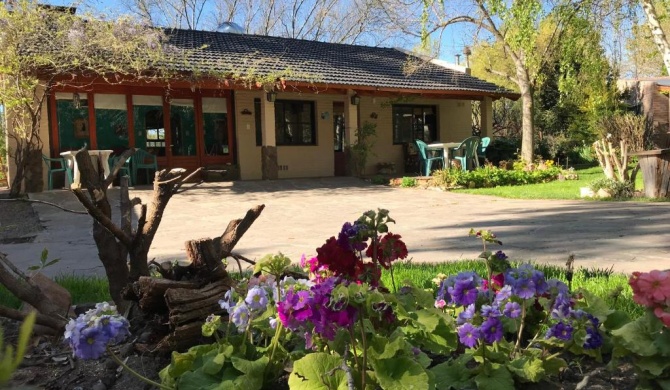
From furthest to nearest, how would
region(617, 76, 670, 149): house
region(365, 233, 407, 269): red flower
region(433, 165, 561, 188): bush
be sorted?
region(617, 76, 670, 149): house, region(433, 165, 561, 188): bush, region(365, 233, 407, 269): red flower

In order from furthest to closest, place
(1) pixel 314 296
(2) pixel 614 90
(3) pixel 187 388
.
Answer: (2) pixel 614 90 → (3) pixel 187 388 → (1) pixel 314 296

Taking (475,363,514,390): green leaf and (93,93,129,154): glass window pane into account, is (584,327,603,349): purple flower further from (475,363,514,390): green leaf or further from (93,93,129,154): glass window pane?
(93,93,129,154): glass window pane

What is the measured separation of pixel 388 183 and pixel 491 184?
2770 mm

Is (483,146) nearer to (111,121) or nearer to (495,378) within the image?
(111,121)

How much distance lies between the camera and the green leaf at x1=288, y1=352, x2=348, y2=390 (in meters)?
1.52

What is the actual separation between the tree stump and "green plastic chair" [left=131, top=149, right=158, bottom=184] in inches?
434

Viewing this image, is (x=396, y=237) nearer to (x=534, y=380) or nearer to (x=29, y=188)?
(x=534, y=380)

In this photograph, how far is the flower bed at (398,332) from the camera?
149cm

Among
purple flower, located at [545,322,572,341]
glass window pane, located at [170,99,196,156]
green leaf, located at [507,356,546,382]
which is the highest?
glass window pane, located at [170,99,196,156]

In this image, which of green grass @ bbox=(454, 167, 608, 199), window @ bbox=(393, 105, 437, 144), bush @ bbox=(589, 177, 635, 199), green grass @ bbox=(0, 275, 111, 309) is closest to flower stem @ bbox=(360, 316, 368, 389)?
green grass @ bbox=(0, 275, 111, 309)

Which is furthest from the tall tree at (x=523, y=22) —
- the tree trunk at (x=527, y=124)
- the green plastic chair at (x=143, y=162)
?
the green plastic chair at (x=143, y=162)

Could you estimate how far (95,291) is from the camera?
368 centimetres

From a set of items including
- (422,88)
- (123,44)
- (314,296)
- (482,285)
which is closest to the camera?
(314,296)

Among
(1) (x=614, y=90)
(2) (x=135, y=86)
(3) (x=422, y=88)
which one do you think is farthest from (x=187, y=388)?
(1) (x=614, y=90)
